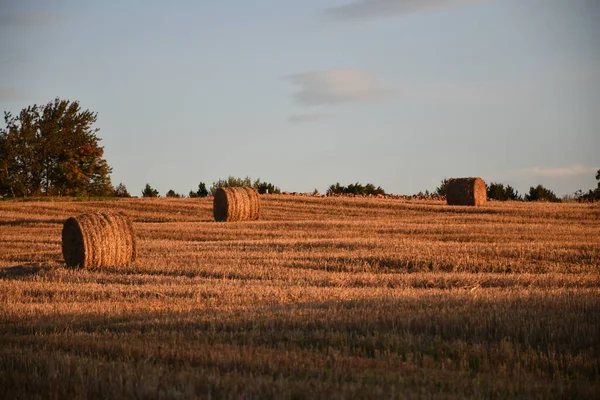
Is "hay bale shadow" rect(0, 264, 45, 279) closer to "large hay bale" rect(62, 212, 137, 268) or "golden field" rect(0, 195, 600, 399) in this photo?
"golden field" rect(0, 195, 600, 399)

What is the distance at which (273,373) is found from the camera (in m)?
7.71

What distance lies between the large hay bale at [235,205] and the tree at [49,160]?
26434 mm

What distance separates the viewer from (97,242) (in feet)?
66.0

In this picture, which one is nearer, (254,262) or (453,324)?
(453,324)

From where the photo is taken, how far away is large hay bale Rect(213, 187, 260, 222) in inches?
1358

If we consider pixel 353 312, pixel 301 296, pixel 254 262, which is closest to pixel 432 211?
pixel 254 262

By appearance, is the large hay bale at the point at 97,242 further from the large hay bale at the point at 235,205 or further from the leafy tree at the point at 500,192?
the leafy tree at the point at 500,192

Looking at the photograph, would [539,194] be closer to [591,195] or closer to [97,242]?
[591,195]

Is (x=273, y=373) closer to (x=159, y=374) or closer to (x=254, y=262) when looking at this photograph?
(x=159, y=374)

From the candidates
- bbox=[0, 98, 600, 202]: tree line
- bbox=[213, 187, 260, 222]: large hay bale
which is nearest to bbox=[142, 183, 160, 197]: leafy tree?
bbox=[0, 98, 600, 202]: tree line

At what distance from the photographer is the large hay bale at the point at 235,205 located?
34.5 meters

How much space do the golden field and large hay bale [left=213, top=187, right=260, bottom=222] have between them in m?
10.0

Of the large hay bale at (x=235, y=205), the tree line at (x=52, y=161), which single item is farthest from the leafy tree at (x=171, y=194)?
the large hay bale at (x=235, y=205)

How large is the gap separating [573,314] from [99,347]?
6016 millimetres
